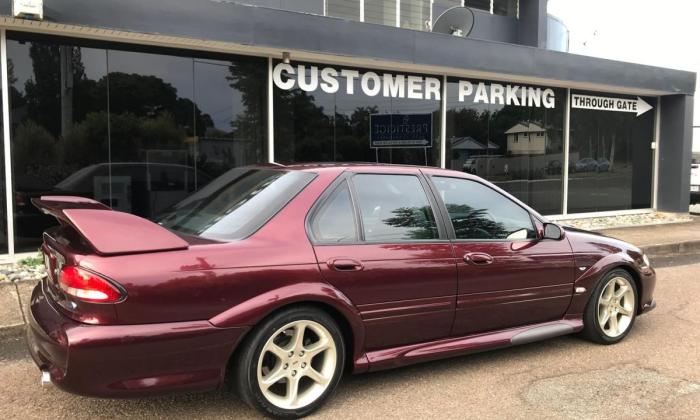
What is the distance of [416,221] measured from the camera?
4.00m

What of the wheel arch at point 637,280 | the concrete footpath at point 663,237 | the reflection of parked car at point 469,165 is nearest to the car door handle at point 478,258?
the wheel arch at point 637,280

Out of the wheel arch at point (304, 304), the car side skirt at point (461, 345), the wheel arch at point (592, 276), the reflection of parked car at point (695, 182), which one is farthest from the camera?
the reflection of parked car at point (695, 182)

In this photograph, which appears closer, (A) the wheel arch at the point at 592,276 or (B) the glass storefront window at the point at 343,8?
(A) the wheel arch at the point at 592,276

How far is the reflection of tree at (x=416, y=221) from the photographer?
154 inches

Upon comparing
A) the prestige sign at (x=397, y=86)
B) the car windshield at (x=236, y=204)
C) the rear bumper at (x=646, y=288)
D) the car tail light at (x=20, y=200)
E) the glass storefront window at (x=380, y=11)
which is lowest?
the rear bumper at (x=646, y=288)

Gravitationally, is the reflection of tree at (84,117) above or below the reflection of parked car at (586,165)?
above

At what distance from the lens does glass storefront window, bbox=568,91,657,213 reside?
1291 cm

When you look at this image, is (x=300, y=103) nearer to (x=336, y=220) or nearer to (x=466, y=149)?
(x=466, y=149)

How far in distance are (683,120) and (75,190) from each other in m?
13.0

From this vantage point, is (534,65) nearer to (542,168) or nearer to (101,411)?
(542,168)

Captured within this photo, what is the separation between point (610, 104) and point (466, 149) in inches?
175

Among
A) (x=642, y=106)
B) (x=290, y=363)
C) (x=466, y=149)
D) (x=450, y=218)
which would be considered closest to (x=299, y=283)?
(x=290, y=363)

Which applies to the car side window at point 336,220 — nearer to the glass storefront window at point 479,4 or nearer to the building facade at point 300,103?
the building facade at point 300,103

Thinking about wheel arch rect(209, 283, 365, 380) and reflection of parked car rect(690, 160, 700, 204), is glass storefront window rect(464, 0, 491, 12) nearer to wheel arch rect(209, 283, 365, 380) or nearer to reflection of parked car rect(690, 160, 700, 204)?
reflection of parked car rect(690, 160, 700, 204)
